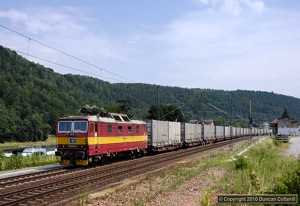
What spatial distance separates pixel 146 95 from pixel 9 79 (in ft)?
231

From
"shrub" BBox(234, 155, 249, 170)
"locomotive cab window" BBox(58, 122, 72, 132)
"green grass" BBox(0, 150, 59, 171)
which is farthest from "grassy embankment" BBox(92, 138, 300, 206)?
"green grass" BBox(0, 150, 59, 171)

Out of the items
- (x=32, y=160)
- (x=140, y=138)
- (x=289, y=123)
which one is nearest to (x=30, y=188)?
(x=32, y=160)

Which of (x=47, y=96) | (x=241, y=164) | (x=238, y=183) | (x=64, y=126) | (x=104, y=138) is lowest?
(x=238, y=183)

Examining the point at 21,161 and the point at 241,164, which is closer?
the point at 241,164

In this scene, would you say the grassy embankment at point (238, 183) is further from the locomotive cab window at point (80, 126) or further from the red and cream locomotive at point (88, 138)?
the locomotive cab window at point (80, 126)

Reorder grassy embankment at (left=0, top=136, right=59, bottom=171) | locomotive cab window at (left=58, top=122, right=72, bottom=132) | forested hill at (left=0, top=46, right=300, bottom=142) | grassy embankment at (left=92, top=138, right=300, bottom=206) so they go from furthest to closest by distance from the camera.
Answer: forested hill at (left=0, top=46, right=300, bottom=142) → grassy embankment at (left=0, top=136, right=59, bottom=171) → locomotive cab window at (left=58, top=122, right=72, bottom=132) → grassy embankment at (left=92, top=138, right=300, bottom=206)

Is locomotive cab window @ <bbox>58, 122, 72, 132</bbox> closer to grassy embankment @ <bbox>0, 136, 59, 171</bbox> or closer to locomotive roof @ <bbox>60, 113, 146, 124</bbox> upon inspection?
locomotive roof @ <bbox>60, 113, 146, 124</bbox>

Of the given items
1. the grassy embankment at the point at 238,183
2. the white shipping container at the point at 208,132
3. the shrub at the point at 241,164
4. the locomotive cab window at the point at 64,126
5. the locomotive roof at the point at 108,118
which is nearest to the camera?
the grassy embankment at the point at 238,183

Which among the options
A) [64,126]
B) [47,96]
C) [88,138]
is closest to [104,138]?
[88,138]

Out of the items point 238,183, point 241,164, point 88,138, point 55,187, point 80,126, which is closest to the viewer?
point 238,183

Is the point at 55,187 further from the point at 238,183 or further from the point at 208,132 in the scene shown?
the point at 208,132

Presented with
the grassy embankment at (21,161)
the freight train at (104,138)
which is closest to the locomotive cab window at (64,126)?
the freight train at (104,138)

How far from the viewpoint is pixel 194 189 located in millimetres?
14352

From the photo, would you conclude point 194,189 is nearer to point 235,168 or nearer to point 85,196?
point 85,196
